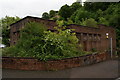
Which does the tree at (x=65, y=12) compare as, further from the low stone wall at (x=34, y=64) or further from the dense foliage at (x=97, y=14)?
the low stone wall at (x=34, y=64)

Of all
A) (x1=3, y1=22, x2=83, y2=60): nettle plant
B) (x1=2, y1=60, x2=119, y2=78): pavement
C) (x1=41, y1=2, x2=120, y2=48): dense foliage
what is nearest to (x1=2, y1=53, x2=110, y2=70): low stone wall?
(x1=3, y1=22, x2=83, y2=60): nettle plant

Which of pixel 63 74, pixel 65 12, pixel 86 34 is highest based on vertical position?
pixel 65 12

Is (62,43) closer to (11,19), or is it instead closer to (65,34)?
(65,34)

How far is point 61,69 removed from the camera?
903cm

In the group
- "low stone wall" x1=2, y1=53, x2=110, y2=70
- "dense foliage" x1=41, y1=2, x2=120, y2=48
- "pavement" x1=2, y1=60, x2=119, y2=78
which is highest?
"dense foliage" x1=41, y1=2, x2=120, y2=48

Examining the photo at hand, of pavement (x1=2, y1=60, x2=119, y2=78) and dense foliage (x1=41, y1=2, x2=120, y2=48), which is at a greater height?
dense foliage (x1=41, y1=2, x2=120, y2=48)

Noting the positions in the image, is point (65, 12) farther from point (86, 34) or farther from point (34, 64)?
point (34, 64)

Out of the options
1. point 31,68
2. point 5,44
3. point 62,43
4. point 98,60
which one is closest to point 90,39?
point 98,60

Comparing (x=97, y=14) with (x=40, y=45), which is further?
(x=97, y=14)

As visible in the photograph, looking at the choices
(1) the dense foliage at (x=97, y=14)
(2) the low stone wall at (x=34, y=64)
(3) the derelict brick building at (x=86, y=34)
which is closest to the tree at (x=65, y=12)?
(1) the dense foliage at (x=97, y=14)

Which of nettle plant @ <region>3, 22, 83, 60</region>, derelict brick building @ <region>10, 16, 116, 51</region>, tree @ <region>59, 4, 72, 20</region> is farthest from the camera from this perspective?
tree @ <region>59, 4, 72, 20</region>

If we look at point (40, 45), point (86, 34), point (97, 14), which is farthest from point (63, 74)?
point (97, 14)

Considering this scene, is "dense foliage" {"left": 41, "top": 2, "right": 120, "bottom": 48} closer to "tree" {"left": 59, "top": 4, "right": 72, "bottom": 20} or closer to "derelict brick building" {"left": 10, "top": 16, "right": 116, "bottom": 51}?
"tree" {"left": 59, "top": 4, "right": 72, "bottom": 20}

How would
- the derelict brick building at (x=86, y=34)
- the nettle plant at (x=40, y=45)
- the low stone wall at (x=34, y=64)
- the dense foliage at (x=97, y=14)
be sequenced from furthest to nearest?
the dense foliage at (x=97, y=14), the derelict brick building at (x=86, y=34), the nettle plant at (x=40, y=45), the low stone wall at (x=34, y=64)
